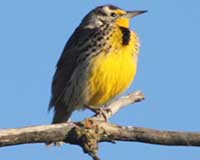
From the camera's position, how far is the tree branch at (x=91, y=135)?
521 centimetres

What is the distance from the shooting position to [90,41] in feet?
26.1

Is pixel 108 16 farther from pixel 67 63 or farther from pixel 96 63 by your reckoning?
pixel 96 63

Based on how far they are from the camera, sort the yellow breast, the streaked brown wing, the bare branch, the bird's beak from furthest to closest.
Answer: the bird's beak < the streaked brown wing < the yellow breast < the bare branch

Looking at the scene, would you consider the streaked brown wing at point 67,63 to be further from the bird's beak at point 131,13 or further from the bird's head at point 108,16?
the bird's beak at point 131,13

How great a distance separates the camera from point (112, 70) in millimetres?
7594

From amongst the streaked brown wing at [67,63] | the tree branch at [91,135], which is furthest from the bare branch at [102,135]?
the streaked brown wing at [67,63]

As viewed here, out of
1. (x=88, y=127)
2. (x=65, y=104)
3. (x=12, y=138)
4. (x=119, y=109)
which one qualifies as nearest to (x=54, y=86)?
(x=65, y=104)

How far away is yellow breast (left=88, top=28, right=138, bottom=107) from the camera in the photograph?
761 centimetres

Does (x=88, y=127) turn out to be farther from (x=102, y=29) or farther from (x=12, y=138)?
(x=102, y=29)

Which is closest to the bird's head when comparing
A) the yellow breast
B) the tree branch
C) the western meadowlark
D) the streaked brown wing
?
the western meadowlark

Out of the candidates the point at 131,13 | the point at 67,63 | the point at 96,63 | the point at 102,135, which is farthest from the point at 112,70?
the point at 102,135

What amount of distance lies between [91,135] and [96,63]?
2128 mm

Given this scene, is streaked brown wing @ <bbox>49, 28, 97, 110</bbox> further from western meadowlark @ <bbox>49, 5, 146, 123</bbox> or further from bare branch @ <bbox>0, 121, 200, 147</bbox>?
bare branch @ <bbox>0, 121, 200, 147</bbox>

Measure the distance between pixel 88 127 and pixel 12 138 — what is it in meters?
0.83
